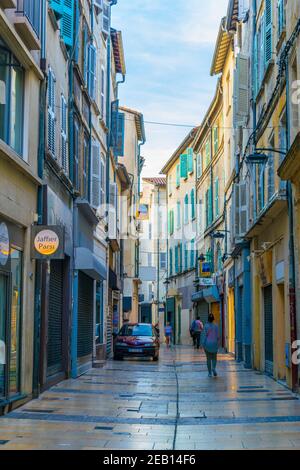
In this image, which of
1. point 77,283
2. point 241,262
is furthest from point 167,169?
point 77,283

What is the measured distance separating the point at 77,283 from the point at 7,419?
8218 mm

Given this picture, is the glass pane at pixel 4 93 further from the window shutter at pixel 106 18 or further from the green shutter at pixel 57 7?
the window shutter at pixel 106 18

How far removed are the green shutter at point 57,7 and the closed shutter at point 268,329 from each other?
879 centimetres

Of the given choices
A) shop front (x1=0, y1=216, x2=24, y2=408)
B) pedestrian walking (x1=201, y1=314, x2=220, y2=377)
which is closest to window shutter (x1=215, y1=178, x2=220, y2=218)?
pedestrian walking (x1=201, y1=314, x2=220, y2=377)

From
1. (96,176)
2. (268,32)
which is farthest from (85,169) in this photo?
(268,32)

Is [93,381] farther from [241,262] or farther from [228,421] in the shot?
[241,262]

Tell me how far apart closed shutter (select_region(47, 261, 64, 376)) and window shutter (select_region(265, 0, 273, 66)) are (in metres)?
7.28

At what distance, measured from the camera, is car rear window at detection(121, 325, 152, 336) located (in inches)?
1118

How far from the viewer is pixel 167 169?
193 feet

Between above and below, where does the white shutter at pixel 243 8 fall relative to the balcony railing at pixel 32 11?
above

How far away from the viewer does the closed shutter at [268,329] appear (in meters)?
19.8

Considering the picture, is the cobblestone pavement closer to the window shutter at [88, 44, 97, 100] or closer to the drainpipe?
the drainpipe

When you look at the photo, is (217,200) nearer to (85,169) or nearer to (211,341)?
(85,169)

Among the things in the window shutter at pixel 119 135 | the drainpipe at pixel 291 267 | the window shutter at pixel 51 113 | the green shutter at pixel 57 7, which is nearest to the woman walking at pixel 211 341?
the drainpipe at pixel 291 267
